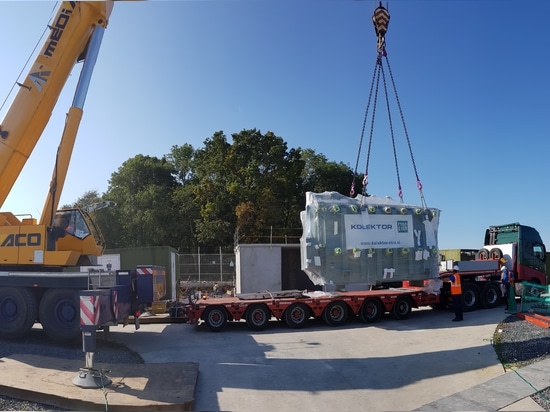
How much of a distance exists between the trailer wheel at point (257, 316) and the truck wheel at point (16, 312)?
603 centimetres

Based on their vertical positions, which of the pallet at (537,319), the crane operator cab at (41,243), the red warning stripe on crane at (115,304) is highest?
the crane operator cab at (41,243)

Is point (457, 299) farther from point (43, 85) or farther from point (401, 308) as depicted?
point (43, 85)

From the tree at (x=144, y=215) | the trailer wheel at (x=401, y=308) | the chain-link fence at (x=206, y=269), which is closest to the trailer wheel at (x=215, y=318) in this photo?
the trailer wheel at (x=401, y=308)

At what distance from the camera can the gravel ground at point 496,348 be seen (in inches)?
366

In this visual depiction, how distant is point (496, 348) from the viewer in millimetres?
10188


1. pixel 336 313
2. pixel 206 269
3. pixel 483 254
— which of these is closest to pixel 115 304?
pixel 336 313

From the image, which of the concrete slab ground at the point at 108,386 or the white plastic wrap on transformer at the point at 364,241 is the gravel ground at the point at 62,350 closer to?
the concrete slab ground at the point at 108,386

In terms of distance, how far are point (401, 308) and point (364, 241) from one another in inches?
177

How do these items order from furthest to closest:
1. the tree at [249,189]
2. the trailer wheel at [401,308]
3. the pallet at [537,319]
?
the tree at [249,189], the trailer wheel at [401,308], the pallet at [537,319]

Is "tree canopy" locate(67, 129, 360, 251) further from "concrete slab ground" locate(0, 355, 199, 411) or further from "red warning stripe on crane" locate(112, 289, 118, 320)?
"concrete slab ground" locate(0, 355, 199, 411)

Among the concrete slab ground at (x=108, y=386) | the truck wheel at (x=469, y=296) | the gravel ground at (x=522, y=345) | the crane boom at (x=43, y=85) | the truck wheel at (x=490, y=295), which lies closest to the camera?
the concrete slab ground at (x=108, y=386)

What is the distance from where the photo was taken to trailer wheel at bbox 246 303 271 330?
14.2 meters

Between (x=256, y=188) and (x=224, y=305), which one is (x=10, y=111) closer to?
(x=224, y=305)

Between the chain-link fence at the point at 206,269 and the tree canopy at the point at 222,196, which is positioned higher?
the tree canopy at the point at 222,196
